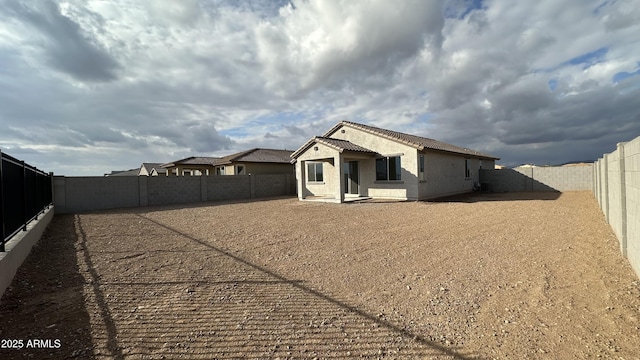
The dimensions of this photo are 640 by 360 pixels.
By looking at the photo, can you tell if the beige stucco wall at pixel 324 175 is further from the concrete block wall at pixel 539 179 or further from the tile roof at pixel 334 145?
the concrete block wall at pixel 539 179

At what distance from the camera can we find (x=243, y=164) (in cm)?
2688

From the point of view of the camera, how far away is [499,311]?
378cm

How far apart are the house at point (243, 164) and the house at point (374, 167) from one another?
7.48 m

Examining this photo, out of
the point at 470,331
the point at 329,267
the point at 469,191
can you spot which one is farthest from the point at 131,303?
the point at 469,191

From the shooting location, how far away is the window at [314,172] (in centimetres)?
2120

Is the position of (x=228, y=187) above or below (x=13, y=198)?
below

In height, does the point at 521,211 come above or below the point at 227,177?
below

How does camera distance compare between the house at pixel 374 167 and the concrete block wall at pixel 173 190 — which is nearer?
the house at pixel 374 167

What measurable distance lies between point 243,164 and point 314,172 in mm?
8443

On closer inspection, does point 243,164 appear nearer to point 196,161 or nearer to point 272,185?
point 272,185

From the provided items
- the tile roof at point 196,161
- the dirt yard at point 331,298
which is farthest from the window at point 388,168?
the tile roof at point 196,161

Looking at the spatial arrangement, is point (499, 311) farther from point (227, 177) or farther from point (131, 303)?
point (227, 177)

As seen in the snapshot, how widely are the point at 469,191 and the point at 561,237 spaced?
1715 cm

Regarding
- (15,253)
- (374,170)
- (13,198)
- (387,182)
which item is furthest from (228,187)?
(15,253)
